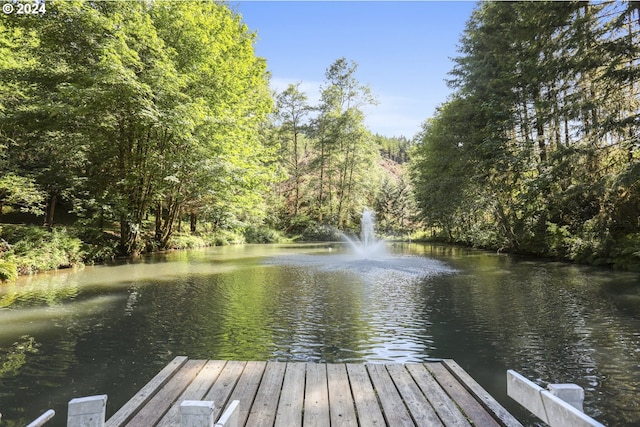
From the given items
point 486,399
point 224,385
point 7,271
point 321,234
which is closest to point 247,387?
point 224,385

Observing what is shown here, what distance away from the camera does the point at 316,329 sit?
6520 mm

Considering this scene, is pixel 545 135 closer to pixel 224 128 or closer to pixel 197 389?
pixel 224 128

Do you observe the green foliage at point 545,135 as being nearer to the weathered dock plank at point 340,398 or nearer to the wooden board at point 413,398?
the wooden board at point 413,398

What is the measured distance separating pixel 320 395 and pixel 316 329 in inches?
122

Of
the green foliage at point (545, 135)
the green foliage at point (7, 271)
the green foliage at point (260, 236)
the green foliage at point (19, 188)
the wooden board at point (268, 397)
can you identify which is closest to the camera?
the wooden board at point (268, 397)

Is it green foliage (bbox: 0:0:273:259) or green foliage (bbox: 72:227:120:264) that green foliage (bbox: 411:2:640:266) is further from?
green foliage (bbox: 72:227:120:264)

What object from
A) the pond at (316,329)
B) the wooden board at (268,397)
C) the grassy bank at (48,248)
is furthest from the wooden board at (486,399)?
the grassy bank at (48,248)

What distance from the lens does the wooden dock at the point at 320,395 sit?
2953 millimetres

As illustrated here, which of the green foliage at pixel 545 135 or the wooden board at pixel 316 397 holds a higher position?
the green foliage at pixel 545 135

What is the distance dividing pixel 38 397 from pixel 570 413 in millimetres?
4695

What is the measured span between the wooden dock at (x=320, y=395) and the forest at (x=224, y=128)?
407 inches

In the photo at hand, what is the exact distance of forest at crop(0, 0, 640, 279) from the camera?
1334 centimetres

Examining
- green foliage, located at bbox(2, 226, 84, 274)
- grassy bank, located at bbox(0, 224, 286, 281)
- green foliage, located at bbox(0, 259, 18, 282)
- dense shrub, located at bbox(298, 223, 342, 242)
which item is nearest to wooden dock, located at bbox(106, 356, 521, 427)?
green foliage, located at bbox(0, 259, 18, 282)

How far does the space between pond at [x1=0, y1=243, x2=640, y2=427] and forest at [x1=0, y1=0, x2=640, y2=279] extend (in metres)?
3.94
